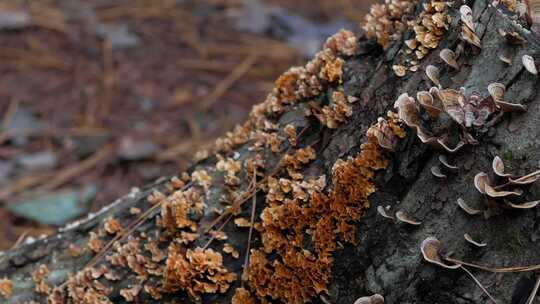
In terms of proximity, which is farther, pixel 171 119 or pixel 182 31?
pixel 182 31

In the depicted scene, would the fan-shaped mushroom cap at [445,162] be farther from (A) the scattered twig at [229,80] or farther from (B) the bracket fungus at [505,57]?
(A) the scattered twig at [229,80]

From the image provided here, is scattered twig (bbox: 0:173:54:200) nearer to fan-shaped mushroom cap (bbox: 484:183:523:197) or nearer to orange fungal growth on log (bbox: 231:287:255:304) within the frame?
orange fungal growth on log (bbox: 231:287:255:304)

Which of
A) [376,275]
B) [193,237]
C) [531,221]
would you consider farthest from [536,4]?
[193,237]

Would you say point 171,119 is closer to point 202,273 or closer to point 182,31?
point 182,31

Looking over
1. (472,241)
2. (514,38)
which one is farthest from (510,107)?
(472,241)

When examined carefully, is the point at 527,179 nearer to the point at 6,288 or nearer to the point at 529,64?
the point at 529,64

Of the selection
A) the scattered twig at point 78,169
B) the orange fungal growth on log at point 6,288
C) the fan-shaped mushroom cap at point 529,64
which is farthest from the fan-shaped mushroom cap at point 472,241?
the scattered twig at point 78,169

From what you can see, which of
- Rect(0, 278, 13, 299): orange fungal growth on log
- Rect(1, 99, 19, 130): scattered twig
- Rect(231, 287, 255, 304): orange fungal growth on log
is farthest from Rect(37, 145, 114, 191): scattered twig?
Rect(231, 287, 255, 304): orange fungal growth on log
